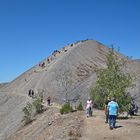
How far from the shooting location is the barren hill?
8729 centimetres

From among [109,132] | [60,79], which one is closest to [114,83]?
[109,132]

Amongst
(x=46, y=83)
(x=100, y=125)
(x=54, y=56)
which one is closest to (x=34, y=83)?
(x=46, y=83)

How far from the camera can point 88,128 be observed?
35.6 m

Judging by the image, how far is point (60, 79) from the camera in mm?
103625

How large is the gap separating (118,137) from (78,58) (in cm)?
9600

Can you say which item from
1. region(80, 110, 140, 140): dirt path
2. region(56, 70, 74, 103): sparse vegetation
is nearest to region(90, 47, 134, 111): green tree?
region(80, 110, 140, 140): dirt path

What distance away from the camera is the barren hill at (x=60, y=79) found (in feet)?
286

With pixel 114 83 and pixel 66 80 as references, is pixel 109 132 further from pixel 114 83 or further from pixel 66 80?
pixel 66 80

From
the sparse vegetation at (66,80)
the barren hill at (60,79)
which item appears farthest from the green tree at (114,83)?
the sparse vegetation at (66,80)

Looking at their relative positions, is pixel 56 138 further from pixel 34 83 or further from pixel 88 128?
pixel 34 83

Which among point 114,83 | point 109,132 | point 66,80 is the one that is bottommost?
point 109,132

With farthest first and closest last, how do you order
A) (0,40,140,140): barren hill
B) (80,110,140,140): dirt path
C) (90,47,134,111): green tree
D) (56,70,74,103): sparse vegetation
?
(56,70,74,103): sparse vegetation, (0,40,140,140): barren hill, (90,47,134,111): green tree, (80,110,140,140): dirt path

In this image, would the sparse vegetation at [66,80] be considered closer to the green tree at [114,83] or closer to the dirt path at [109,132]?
the green tree at [114,83]

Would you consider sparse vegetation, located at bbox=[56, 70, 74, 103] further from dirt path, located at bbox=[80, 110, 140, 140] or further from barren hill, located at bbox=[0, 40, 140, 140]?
dirt path, located at bbox=[80, 110, 140, 140]
